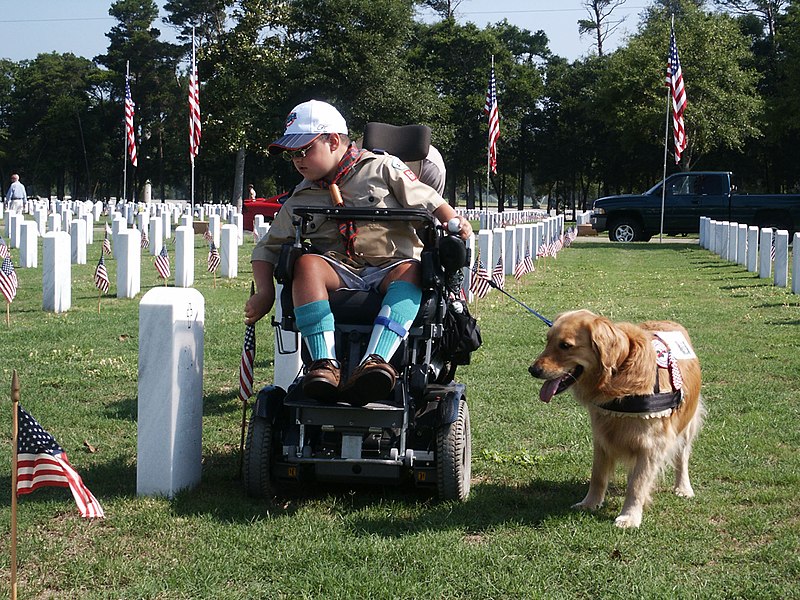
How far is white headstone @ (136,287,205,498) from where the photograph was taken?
525 centimetres

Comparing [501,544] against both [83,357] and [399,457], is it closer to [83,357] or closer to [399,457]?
[399,457]

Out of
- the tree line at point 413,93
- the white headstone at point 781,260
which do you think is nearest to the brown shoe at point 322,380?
the white headstone at point 781,260

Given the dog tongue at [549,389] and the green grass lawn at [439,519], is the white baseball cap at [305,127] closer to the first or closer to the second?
the dog tongue at [549,389]

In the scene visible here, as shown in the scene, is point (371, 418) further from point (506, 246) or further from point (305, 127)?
point (506, 246)

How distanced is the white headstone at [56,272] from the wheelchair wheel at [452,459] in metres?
9.05

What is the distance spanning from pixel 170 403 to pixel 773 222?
2978 cm

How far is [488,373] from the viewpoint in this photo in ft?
30.3

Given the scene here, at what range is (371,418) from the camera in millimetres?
4992

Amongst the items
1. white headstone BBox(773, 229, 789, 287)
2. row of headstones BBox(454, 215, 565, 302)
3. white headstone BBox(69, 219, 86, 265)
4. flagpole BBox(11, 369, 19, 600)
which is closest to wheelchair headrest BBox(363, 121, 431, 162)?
flagpole BBox(11, 369, 19, 600)

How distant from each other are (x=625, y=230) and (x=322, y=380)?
98.4 feet

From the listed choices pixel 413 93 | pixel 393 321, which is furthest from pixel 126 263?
pixel 413 93

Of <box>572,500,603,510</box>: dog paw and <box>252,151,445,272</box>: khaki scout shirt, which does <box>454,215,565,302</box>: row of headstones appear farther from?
<box>572,500,603,510</box>: dog paw

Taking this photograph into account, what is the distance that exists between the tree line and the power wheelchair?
35154 millimetres

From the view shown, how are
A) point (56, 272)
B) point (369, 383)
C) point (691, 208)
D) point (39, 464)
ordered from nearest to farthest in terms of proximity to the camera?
point (39, 464) → point (369, 383) → point (56, 272) → point (691, 208)
